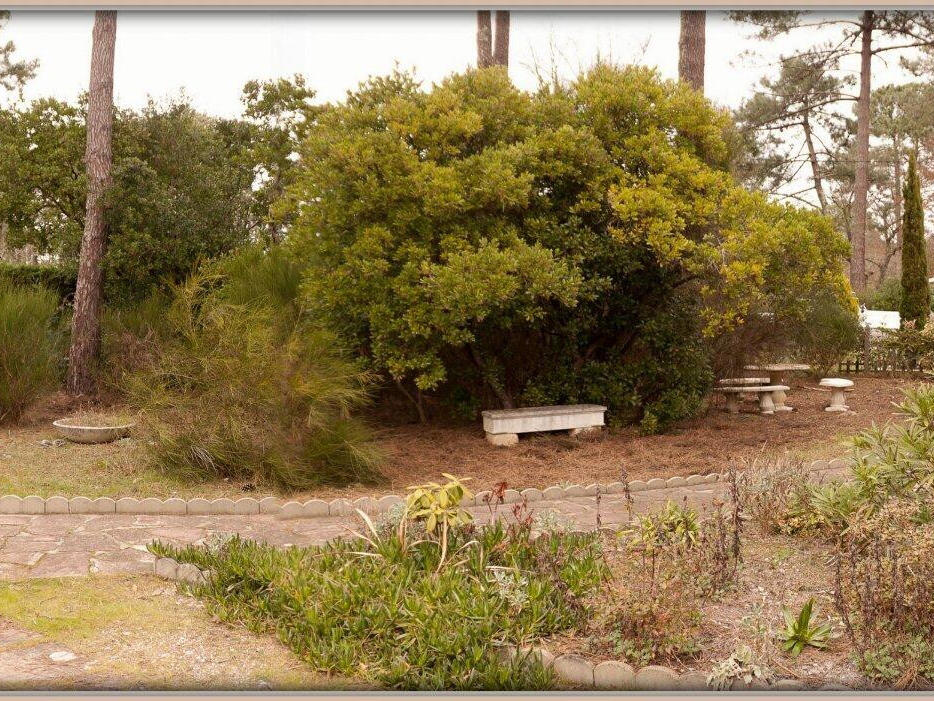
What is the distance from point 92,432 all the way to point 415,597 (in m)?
5.80

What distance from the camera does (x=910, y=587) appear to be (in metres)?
3.89

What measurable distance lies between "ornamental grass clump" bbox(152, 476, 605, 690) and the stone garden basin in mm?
4089

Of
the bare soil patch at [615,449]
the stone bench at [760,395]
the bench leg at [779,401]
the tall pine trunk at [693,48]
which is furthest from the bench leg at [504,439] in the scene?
the tall pine trunk at [693,48]

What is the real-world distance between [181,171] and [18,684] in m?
9.92

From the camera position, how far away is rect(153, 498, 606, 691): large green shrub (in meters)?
3.66

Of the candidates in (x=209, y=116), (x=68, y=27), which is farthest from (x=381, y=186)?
(x=209, y=116)

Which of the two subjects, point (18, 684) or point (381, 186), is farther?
point (381, 186)

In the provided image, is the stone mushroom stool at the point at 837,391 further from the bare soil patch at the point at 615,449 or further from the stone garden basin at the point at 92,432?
the stone garden basin at the point at 92,432

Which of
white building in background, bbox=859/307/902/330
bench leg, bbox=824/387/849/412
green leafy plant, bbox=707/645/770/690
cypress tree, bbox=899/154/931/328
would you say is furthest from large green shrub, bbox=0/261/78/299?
cypress tree, bbox=899/154/931/328

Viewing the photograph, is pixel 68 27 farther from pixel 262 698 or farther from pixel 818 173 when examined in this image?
pixel 818 173

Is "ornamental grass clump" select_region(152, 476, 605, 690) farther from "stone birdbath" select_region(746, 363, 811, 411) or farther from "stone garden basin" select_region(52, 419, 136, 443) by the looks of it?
"stone birdbath" select_region(746, 363, 811, 411)

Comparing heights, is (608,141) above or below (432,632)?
above

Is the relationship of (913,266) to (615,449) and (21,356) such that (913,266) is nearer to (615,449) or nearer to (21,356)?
(615,449)

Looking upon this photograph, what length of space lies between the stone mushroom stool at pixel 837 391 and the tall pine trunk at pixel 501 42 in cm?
662
